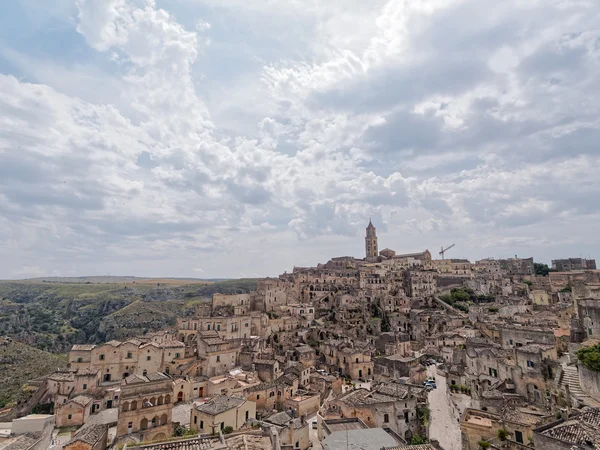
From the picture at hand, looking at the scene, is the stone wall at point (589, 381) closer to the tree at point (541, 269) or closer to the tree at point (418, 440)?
the tree at point (418, 440)

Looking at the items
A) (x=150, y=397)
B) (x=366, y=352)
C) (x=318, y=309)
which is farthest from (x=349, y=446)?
(x=318, y=309)

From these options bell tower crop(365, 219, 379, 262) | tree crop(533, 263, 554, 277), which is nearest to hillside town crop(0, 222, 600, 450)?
tree crop(533, 263, 554, 277)

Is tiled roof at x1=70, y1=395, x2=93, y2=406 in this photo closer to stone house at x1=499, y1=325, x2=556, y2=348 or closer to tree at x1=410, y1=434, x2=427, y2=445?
tree at x1=410, y1=434, x2=427, y2=445

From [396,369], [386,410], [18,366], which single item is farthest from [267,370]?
[18,366]

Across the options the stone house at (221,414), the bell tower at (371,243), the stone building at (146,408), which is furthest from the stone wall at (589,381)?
the bell tower at (371,243)

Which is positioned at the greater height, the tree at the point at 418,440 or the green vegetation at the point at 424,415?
the green vegetation at the point at 424,415

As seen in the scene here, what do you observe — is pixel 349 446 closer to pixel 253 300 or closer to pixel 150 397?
pixel 150 397
